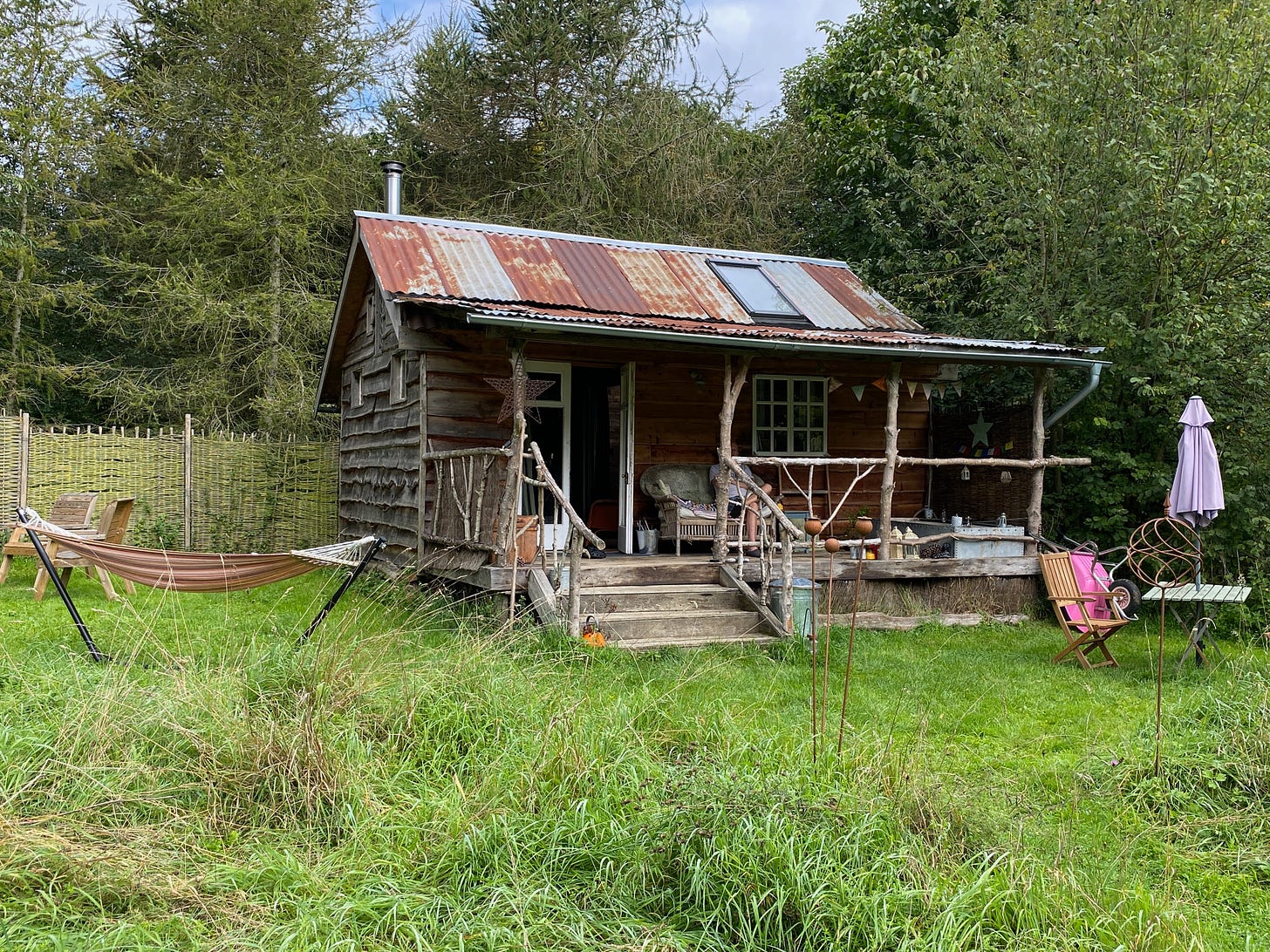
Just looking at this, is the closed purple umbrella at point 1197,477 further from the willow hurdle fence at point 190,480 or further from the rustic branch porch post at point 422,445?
the willow hurdle fence at point 190,480

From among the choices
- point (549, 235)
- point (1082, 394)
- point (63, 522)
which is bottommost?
point (63, 522)

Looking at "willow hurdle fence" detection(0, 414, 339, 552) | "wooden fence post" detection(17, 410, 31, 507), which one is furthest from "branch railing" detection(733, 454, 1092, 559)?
"wooden fence post" detection(17, 410, 31, 507)

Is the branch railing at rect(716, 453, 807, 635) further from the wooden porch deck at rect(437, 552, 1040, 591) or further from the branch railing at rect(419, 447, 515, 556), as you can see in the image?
the branch railing at rect(419, 447, 515, 556)

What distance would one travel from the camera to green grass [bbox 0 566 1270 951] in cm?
312

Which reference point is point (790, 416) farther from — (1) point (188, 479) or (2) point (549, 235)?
(1) point (188, 479)

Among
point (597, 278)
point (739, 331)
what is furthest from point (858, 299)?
point (739, 331)

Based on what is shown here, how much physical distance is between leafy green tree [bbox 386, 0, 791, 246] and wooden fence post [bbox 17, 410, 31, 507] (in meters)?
9.20

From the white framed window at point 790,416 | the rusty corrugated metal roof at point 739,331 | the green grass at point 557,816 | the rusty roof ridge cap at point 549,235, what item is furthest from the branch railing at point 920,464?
the rusty roof ridge cap at point 549,235

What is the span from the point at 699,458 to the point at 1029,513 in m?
3.75

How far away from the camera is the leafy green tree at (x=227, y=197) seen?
53.9 ft

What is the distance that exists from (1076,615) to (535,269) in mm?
6915

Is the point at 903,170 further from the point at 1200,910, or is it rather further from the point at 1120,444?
the point at 1200,910

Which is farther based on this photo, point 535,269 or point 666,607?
point 535,269

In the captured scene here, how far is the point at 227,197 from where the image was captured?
1614 cm
